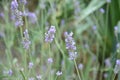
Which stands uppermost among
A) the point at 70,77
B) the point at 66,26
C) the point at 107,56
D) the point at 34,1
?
the point at 34,1

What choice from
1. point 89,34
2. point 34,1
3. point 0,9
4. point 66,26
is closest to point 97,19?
point 89,34

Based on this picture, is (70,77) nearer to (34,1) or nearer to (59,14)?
(59,14)

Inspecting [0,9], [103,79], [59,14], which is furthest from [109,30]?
[0,9]

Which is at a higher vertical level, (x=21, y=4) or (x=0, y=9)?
(x=0, y=9)

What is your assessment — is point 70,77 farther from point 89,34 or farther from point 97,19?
point 89,34

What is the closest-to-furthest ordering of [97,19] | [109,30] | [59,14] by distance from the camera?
[97,19], [109,30], [59,14]

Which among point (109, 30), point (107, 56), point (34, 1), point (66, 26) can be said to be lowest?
point (107, 56)

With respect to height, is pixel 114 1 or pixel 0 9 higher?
pixel 0 9

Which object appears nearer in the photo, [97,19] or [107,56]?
[97,19]

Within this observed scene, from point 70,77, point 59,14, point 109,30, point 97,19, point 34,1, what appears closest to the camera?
point 70,77
